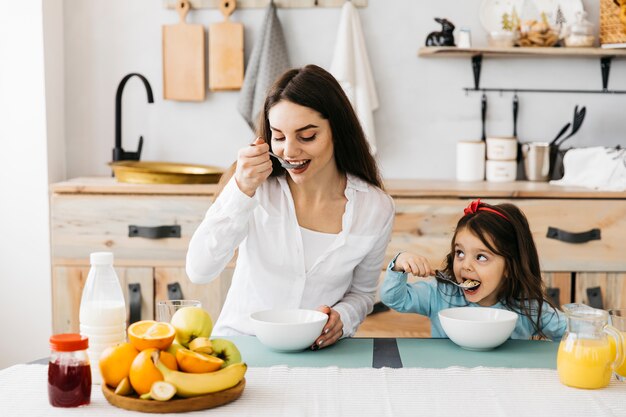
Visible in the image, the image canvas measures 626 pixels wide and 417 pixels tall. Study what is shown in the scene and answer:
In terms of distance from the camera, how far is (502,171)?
3.21 meters

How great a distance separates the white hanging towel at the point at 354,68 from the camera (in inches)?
127

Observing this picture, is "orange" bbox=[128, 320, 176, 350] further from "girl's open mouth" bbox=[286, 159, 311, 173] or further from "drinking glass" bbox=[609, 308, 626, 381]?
"drinking glass" bbox=[609, 308, 626, 381]

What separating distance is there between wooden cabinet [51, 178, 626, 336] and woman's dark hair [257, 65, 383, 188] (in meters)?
0.84

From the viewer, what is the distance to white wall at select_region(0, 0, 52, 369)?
318 cm

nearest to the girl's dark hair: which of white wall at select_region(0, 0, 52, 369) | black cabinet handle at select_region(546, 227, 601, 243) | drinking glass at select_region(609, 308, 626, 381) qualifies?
drinking glass at select_region(609, 308, 626, 381)

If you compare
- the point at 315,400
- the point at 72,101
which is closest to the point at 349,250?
the point at 315,400

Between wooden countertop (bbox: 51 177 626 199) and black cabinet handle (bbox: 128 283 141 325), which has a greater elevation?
wooden countertop (bbox: 51 177 626 199)

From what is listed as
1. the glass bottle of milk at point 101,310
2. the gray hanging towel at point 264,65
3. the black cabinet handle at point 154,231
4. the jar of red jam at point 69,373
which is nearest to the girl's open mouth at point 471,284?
the glass bottle of milk at point 101,310

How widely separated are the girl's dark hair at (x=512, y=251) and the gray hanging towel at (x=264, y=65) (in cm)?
149

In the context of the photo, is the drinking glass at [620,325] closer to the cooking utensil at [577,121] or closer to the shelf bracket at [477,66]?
the cooking utensil at [577,121]

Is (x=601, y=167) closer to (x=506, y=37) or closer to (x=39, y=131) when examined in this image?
(x=506, y=37)

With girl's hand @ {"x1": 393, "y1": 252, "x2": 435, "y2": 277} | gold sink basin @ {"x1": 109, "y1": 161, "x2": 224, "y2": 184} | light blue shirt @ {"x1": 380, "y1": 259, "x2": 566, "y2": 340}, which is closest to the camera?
girl's hand @ {"x1": 393, "y1": 252, "x2": 435, "y2": 277}

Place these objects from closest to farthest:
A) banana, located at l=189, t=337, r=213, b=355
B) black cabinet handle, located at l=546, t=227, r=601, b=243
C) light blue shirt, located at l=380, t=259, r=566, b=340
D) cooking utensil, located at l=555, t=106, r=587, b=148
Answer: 1. banana, located at l=189, t=337, r=213, b=355
2. light blue shirt, located at l=380, t=259, r=566, b=340
3. black cabinet handle, located at l=546, t=227, r=601, b=243
4. cooking utensil, located at l=555, t=106, r=587, b=148

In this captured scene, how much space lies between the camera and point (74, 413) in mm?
1218
